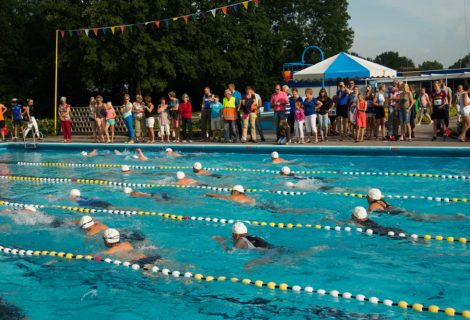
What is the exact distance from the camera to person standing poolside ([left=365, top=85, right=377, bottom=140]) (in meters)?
14.9

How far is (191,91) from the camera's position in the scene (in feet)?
121

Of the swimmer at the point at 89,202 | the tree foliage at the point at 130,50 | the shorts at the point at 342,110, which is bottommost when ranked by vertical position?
the swimmer at the point at 89,202

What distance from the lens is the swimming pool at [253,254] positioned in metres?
5.38

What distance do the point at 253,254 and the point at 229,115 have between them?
953cm

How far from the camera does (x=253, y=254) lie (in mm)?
6641

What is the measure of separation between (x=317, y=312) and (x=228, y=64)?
1183 inches

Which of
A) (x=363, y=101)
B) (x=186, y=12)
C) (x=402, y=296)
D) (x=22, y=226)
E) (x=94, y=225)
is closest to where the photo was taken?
(x=402, y=296)

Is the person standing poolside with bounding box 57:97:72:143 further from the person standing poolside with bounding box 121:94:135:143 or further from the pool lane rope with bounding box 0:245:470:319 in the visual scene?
the pool lane rope with bounding box 0:245:470:319

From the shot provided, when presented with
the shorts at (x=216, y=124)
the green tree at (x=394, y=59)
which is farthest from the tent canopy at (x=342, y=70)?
the green tree at (x=394, y=59)

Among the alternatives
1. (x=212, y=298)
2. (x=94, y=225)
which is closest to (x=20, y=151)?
(x=94, y=225)

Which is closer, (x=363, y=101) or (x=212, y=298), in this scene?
(x=212, y=298)

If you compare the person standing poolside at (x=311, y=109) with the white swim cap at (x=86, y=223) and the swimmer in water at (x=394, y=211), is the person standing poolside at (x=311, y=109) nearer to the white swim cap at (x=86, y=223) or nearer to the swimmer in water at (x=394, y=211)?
the swimmer in water at (x=394, y=211)

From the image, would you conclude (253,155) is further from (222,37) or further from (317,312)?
(222,37)

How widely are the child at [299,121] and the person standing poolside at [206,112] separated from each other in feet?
9.42
